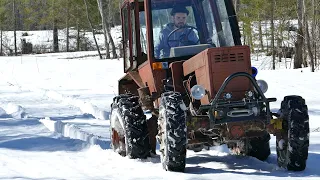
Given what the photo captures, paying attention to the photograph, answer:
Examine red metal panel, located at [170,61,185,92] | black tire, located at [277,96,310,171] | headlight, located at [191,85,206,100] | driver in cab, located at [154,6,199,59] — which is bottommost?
black tire, located at [277,96,310,171]

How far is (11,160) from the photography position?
24.1 feet

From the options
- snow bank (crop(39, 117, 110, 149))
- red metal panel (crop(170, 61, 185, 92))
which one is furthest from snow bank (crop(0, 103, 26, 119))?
red metal panel (crop(170, 61, 185, 92))

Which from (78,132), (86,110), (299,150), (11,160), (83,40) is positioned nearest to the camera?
(299,150)

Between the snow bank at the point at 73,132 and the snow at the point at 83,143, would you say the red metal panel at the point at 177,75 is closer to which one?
the snow at the point at 83,143

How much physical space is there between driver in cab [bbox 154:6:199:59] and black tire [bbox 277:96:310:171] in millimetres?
1726

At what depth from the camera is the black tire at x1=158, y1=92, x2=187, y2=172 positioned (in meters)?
6.27

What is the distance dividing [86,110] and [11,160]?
6.69 meters

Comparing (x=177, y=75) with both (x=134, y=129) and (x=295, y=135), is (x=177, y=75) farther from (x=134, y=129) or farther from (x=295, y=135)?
(x=295, y=135)

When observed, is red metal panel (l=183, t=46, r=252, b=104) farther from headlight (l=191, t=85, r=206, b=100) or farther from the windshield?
the windshield

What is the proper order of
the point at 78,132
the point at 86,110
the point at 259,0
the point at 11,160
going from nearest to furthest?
the point at 11,160, the point at 78,132, the point at 86,110, the point at 259,0

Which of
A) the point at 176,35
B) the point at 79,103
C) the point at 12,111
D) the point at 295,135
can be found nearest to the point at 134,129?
the point at 176,35

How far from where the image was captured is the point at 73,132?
9906 millimetres

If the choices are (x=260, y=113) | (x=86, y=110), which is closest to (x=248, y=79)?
(x=260, y=113)

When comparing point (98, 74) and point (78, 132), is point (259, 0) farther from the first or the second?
point (78, 132)
